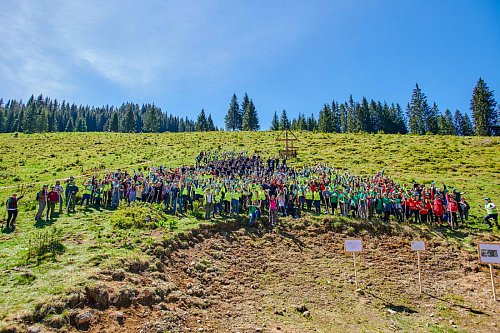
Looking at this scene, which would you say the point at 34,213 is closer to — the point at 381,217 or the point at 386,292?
the point at 386,292

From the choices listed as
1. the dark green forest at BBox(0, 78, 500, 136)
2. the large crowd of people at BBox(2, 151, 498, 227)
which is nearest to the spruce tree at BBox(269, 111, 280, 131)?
the dark green forest at BBox(0, 78, 500, 136)

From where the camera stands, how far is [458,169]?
35.6m

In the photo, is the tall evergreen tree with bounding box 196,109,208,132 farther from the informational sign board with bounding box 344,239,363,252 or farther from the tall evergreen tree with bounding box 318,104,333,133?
the informational sign board with bounding box 344,239,363,252

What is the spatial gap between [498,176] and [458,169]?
4.34 m

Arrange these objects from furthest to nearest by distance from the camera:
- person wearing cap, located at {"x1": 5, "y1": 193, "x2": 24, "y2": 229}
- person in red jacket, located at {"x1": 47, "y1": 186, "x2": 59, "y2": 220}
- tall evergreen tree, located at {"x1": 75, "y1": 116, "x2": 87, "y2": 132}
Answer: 1. tall evergreen tree, located at {"x1": 75, "y1": 116, "x2": 87, "y2": 132}
2. person in red jacket, located at {"x1": 47, "y1": 186, "x2": 59, "y2": 220}
3. person wearing cap, located at {"x1": 5, "y1": 193, "x2": 24, "y2": 229}

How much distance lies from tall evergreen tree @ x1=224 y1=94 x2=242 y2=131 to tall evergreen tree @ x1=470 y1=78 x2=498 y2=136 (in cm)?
6220

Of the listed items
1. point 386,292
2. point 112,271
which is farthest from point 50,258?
point 386,292

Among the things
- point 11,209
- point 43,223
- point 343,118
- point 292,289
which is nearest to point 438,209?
point 292,289

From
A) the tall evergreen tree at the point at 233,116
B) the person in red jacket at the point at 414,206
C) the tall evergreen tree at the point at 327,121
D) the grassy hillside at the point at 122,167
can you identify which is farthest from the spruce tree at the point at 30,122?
the person in red jacket at the point at 414,206

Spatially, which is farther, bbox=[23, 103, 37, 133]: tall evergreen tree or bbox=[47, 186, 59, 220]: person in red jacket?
bbox=[23, 103, 37, 133]: tall evergreen tree

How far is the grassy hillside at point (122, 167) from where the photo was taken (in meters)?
10.3

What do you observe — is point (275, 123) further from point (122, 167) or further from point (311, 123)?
point (122, 167)

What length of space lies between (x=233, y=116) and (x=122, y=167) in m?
61.8

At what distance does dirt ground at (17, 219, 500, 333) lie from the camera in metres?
9.88
